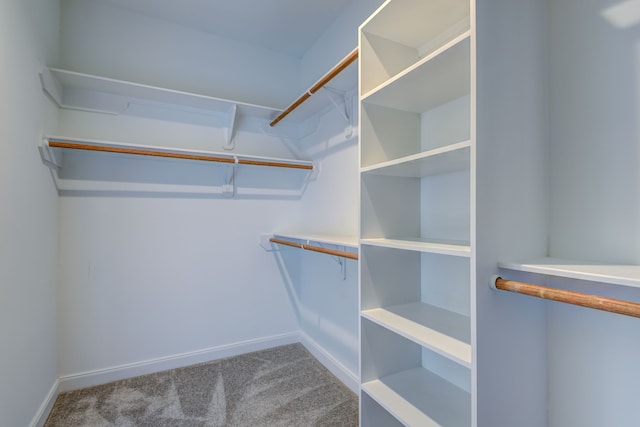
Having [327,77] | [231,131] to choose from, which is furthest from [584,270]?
[231,131]

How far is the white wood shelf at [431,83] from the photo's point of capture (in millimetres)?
914

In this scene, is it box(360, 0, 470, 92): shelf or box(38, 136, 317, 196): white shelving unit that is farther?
box(38, 136, 317, 196): white shelving unit

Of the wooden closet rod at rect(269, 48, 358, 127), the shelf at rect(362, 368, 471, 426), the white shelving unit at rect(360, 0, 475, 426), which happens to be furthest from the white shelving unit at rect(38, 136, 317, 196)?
the shelf at rect(362, 368, 471, 426)

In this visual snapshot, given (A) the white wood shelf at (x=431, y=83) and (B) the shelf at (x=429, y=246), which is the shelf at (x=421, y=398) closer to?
(B) the shelf at (x=429, y=246)

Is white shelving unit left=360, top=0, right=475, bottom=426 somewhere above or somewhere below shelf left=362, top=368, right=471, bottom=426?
above

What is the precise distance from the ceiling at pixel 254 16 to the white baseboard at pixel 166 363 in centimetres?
247

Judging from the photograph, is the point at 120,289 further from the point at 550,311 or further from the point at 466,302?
the point at 550,311

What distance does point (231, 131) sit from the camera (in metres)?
2.35

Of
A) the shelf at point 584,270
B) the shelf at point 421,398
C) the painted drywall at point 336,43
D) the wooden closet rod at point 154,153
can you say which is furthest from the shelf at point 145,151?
the shelf at point 584,270

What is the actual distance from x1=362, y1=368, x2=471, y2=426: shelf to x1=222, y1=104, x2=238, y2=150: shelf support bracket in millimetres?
1951

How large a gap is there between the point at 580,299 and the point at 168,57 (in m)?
2.70

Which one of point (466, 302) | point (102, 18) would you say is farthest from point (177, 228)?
point (466, 302)

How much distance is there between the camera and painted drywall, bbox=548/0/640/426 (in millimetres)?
817

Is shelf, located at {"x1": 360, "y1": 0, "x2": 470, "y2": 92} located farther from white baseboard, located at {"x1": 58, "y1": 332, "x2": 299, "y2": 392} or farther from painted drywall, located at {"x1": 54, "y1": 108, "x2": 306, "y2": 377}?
white baseboard, located at {"x1": 58, "y1": 332, "x2": 299, "y2": 392}
